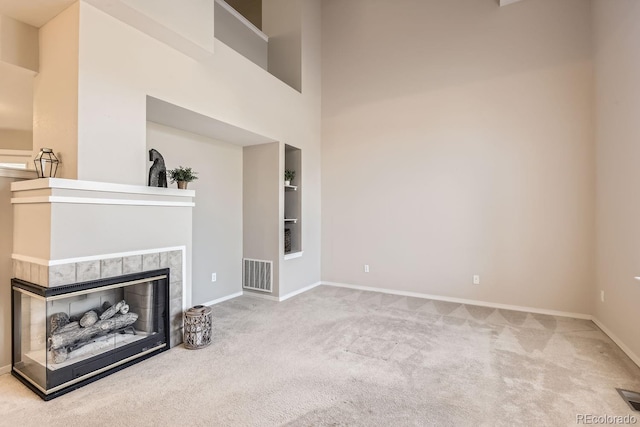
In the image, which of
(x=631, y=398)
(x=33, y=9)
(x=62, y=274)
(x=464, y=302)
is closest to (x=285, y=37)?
(x=33, y=9)

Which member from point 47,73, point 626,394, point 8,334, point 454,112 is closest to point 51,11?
point 47,73

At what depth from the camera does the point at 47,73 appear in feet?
8.65

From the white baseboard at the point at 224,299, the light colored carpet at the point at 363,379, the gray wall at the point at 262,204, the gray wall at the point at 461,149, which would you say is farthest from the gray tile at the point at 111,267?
the gray wall at the point at 461,149

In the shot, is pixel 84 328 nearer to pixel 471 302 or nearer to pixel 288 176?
pixel 288 176

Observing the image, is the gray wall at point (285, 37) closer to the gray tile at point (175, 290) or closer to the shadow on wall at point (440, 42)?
the shadow on wall at point (440, 42)

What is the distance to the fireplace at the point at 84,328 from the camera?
2.21 m

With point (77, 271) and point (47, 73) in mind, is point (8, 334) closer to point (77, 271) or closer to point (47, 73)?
point (77, 271)

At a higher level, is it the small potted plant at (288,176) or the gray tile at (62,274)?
the small potted plant at (288,176)

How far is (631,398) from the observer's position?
7.02 ft

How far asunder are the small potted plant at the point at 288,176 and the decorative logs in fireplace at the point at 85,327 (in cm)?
283

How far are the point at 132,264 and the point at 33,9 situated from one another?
7.40 ft

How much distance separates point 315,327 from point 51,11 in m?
3.83

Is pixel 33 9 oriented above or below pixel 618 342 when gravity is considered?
above

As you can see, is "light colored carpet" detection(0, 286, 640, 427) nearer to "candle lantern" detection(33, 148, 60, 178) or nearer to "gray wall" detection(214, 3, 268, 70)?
"candle lantern" detection(33, 148, 60, 178)
